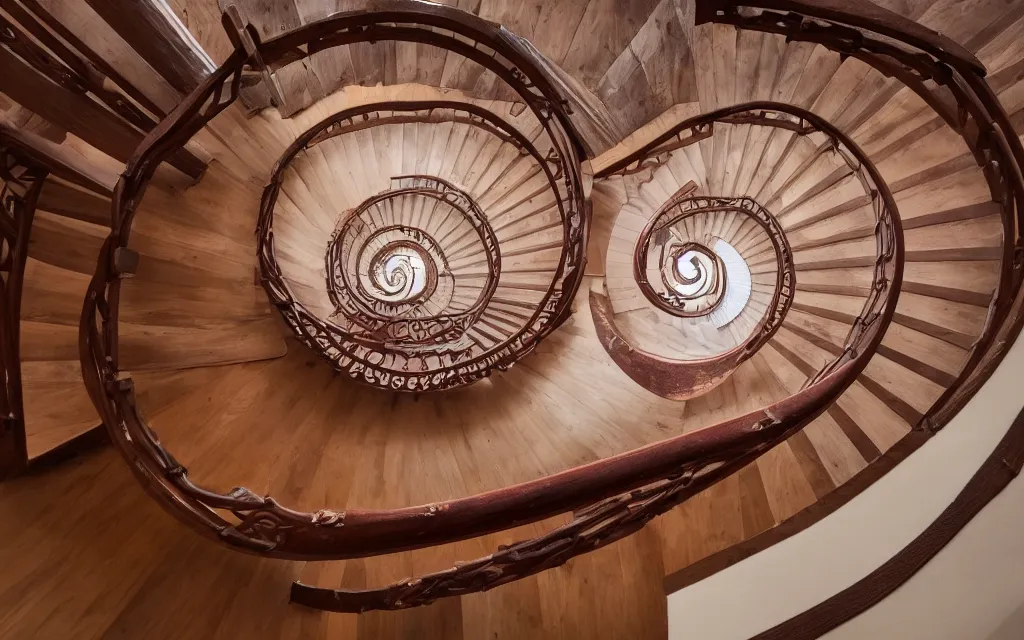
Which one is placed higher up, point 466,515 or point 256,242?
point 256,242

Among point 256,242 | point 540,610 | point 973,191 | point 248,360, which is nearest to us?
point 540,610

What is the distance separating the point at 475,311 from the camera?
6406 mm

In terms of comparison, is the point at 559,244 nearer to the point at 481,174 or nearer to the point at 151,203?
the point at 481,174

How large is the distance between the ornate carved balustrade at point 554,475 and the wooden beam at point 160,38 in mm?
512

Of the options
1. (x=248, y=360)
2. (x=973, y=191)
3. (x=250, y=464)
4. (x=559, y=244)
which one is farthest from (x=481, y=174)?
(x=973, y=191)

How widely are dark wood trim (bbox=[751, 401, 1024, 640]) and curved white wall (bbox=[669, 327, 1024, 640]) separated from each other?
0.09ft

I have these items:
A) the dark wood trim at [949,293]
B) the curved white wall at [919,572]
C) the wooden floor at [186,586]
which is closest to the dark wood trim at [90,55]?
the wooden floor at [186,586]

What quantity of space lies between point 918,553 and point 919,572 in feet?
0.26

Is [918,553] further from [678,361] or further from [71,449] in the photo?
[71,449]

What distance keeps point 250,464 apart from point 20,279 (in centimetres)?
176

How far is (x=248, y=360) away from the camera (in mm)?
3998

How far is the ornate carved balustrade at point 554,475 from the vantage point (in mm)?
1677

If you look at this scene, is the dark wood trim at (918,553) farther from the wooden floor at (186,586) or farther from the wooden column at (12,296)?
the wooden column at (12,296)

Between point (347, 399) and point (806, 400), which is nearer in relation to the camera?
point (806, 400)
